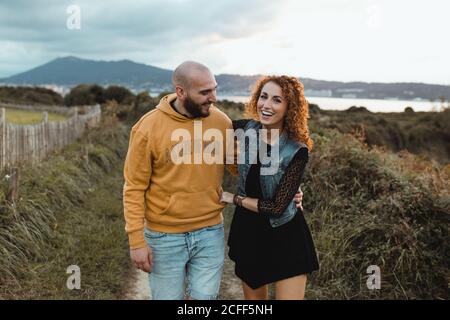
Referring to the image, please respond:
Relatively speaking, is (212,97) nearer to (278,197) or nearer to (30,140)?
(278,197)

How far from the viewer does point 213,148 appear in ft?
9.63

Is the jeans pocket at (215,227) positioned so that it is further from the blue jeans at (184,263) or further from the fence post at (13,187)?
the fence post at (13,187)

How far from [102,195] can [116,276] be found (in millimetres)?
3652

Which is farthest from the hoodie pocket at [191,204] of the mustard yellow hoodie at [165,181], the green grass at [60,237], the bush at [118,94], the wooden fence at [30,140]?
the bush at [118,94]

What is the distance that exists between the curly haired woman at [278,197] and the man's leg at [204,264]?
239 millimetres

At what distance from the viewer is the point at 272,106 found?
2.94 m

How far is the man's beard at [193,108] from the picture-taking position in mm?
2742

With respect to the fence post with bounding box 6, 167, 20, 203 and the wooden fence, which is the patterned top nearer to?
the fence post with bounding box 6, 167, 20, 203

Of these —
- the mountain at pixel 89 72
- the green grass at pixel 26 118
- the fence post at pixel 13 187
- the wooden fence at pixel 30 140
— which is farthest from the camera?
the mountain at pixel 89 72

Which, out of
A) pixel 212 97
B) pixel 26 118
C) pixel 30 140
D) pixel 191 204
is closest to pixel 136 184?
pixel 191 204

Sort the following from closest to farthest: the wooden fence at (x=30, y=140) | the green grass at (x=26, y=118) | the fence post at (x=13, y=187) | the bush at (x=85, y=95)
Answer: the fence post at (x=13, y=187), the wooden fence at (x=30, y=140), the green grass at (x=26, y=118), the bush at (x=85, y=95)

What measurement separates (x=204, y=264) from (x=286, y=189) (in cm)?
74

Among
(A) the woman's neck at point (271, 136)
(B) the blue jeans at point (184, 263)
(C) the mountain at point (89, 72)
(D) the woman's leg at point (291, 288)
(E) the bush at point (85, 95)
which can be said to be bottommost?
(D) the woman's leg at point (291, 288)
